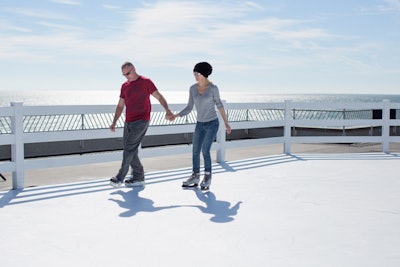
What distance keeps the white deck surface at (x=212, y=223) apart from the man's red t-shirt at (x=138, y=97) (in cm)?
114

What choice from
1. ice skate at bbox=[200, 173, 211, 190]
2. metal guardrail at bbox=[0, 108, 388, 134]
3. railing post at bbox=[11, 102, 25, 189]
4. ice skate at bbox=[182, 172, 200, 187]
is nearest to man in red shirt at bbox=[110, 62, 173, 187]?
ice skate at bbox=[182, 172, 200, 187]

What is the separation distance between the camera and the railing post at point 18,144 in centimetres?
762

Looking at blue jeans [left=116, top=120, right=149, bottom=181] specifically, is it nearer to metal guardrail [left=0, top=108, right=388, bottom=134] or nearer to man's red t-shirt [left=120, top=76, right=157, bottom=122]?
man's red t-shirt [left=120, top=76, right=157, bottom=122]

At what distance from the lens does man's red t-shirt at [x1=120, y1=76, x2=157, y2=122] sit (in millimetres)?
7484

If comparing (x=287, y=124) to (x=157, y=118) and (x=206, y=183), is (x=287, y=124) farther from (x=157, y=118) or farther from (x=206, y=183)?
(x=157, y=118)

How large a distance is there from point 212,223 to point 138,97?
106 inches

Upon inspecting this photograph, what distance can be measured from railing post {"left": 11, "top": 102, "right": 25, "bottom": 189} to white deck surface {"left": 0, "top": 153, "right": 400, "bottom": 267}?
0.38 meters

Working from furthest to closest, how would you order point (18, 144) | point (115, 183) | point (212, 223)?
1. point (18, 144)
2. point (115, 183)
3. point (212, 223)

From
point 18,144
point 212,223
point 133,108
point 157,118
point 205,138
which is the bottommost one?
point 212,223

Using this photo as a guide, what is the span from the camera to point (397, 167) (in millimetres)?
10094

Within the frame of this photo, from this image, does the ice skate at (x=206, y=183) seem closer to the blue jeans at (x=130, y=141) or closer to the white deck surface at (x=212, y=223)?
the white deck surface at (x=212, y=223)

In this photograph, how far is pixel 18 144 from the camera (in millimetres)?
7746

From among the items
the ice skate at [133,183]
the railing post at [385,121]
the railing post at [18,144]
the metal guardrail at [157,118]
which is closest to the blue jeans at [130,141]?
the ice skate at [133,183]

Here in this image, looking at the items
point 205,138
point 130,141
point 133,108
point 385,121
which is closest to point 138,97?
point 133,108
